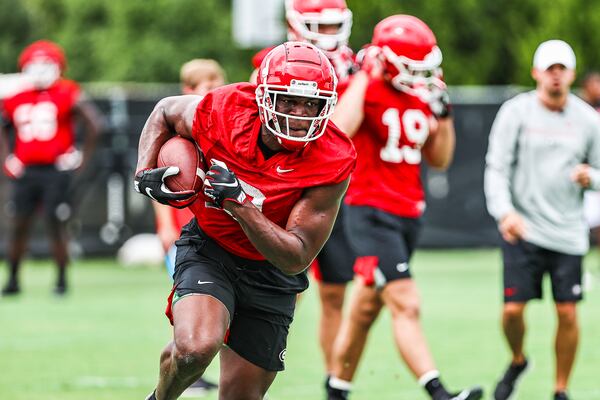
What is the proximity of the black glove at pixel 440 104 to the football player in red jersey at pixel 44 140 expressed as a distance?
610 cm

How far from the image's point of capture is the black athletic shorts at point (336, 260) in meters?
6.95

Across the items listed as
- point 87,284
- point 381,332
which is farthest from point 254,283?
point 87,284

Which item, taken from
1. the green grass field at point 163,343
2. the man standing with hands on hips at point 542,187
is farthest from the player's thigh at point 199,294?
the man standing with hands on hips at point 542,187

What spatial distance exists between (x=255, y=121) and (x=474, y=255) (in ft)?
40.4

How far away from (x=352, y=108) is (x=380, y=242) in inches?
29.7

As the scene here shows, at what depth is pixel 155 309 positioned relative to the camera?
440 inches

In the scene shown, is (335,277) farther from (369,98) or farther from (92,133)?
(92,133)

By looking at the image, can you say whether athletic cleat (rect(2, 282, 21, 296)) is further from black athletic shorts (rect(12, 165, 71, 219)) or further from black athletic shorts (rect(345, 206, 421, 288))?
black athletic shorts (rect(345, 206, 421, 288))

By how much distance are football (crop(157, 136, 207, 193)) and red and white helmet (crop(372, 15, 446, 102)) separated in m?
1.85

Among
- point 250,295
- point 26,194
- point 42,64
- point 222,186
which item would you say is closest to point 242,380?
point 250,295

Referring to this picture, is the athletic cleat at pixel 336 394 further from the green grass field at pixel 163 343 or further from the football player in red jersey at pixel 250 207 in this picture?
the football player in red jersey at pixel 250 207

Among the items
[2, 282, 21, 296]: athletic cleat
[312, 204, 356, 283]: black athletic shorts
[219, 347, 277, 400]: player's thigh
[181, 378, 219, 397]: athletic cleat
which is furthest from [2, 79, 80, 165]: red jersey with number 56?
[219, 347, 277, 400]: player's thigh

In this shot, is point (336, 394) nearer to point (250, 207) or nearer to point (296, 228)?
point (296, 228)

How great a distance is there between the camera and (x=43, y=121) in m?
12.3
